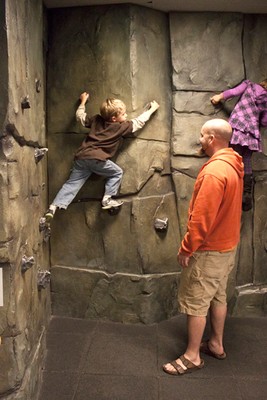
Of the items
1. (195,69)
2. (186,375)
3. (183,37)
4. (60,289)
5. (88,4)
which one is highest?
(88,4)

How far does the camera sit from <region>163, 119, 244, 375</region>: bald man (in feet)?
7.18

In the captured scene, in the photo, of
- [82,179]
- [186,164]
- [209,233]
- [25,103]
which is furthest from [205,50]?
[25,103]

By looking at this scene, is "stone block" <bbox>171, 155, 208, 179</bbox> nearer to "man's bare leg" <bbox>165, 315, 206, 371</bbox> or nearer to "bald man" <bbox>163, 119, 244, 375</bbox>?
"bald man" <bbox>163, 119, 244, 375</bbox>

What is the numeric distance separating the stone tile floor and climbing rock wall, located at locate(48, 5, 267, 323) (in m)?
0.20

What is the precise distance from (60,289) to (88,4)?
2.03 m

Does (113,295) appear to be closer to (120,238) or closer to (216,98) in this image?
(120,238)

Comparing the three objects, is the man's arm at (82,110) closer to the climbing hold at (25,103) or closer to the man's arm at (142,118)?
the man's arm at (142,118)

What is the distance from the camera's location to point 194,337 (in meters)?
2.41

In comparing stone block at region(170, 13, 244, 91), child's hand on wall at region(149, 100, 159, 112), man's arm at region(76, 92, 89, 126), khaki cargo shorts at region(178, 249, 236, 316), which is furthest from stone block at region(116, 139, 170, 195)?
khaki cargo shorts at region(178, 249, 236, 316)

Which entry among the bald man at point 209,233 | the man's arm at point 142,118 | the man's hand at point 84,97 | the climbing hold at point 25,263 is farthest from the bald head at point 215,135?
the climbing hold at point 25,263

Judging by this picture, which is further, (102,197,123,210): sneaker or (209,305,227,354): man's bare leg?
(102,197,123,210): sneaker

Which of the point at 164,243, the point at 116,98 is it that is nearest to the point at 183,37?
the point at 116,98

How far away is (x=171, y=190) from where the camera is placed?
9.86 ft

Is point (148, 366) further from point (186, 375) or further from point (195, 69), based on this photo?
point (195, 69)
